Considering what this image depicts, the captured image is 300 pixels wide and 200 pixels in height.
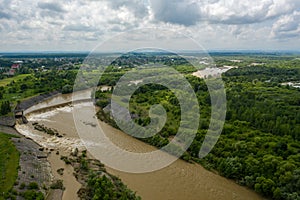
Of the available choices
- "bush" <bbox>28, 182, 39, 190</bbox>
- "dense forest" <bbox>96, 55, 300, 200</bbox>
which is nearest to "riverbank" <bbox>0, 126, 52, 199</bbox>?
"bush" <bbox>28, 182, 39, 190</bbox>

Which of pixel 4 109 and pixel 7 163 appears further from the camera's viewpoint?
pixel 4 109

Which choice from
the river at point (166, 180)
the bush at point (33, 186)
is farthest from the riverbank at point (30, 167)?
the river at point (166, 180)

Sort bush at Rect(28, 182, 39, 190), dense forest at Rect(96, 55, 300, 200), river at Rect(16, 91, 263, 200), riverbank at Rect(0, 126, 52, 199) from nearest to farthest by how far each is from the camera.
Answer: bush at Rect(28, 182, 39, 190)
riverbank at Rect(0, 126, 52, 199)
river at Rect(16, 91, 263, 200)
dense forest at Rect(96, 55, 300, 200)

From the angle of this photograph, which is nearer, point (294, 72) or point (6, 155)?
point (6, 155)

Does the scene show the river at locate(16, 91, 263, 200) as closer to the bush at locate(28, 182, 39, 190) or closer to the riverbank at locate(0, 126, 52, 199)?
the riverbank at locate(0, 126, 52, 199)

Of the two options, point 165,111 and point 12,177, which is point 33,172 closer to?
point 12,177

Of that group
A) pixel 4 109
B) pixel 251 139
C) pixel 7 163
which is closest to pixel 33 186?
pixel 7 163

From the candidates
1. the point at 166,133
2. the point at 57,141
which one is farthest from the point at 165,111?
the point at 57,141

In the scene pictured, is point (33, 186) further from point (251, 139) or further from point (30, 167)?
point (251, 139)
